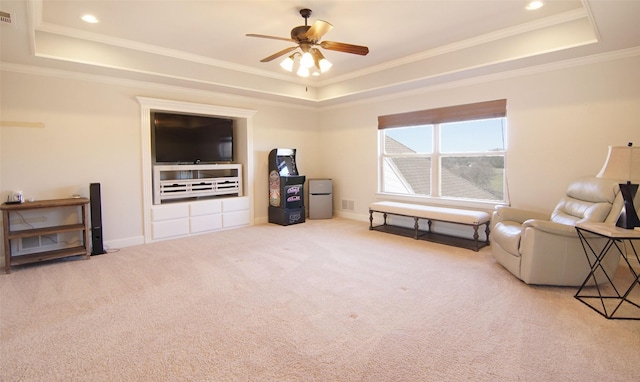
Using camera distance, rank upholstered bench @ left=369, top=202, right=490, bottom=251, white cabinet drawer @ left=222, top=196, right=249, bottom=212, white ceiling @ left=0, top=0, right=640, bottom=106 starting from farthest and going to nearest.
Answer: white cabinet drawer @ left=222, top=196, right=249, bottom=212 → upholstered bench @ left=369, top=202, right=490, bottom=251 → white ceiling @ left=0, top=0, right=640, bottom=106

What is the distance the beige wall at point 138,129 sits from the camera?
3867 mm

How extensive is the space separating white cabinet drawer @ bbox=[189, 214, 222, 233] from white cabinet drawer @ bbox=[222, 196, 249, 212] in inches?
8.0

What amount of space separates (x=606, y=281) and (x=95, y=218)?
5.90m

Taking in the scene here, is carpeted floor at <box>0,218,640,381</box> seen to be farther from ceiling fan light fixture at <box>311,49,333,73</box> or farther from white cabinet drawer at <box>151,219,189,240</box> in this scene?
ceiling fan light fixture at <box>311,49,333,73</box>

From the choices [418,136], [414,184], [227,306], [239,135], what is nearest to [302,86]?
[239,135]

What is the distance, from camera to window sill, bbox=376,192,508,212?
15.8ft

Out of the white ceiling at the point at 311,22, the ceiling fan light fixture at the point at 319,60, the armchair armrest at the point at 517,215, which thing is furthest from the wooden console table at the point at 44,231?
the armchair armrest at the point at 517,215

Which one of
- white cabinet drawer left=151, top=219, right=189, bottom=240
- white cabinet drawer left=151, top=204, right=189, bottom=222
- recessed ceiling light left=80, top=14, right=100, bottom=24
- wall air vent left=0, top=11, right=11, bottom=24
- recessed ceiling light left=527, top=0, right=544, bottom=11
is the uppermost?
recessed ceiling light left=80, top=14, right=100, bottom=24

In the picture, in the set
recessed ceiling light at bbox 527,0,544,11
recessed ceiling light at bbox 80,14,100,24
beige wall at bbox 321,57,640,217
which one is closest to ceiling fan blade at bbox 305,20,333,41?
recessed ceiling light at bbox 527,0,544,11

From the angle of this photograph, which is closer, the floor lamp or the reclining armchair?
the floor lamp

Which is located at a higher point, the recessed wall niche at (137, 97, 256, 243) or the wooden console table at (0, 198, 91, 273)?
the recessed wall niche at (137, 97, 256, 243)

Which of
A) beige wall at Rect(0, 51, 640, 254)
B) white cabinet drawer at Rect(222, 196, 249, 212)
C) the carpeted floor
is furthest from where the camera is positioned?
white cabinet drawer at Rect(222, 196, 249, 212)

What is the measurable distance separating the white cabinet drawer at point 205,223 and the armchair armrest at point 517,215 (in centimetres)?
434

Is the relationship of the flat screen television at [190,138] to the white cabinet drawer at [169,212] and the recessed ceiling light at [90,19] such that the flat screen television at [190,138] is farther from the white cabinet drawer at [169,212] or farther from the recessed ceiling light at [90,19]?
the recessed ceiling light at [90,19]
